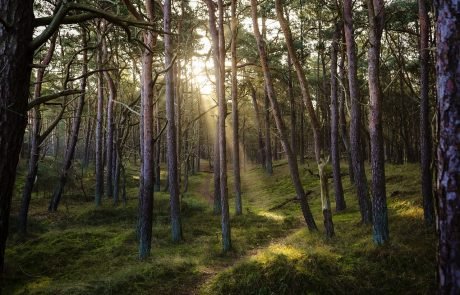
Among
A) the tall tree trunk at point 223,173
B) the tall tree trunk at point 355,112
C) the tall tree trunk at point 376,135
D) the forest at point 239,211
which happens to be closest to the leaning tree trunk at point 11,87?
the forest at point 239,211

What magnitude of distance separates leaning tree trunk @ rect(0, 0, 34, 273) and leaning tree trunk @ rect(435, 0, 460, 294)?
12.1 feet

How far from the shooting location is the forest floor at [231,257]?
23.9ft

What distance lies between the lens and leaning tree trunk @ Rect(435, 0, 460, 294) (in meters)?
2.71

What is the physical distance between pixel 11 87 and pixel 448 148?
3.81 meters

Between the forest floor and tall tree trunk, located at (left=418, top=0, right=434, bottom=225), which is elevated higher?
tall tree trunk, located at (left=418, top=0, right=434, bottom=225)

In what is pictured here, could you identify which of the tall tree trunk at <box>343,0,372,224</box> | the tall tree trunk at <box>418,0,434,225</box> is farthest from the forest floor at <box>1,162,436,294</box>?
the tall tree trunk at <box>418,0,434,225</box>

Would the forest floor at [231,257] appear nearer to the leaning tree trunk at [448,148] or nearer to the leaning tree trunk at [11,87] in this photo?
the leaning tree trunk at [11,87]

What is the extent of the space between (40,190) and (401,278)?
26.8 meters

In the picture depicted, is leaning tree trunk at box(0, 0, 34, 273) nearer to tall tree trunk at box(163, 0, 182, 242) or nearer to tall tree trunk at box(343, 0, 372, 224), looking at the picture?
tall tree trunk at box(163, 0, 182, 242)

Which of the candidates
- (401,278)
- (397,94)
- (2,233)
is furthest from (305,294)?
(397,94)

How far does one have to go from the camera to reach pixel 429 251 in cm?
820

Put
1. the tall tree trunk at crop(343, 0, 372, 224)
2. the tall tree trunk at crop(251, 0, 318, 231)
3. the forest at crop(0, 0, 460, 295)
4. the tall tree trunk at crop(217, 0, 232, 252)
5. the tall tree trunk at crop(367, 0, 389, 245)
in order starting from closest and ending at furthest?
the forest at crop(0, 0, 460, 295) < the tall tree trunk at crop(367, 0, 389, 245) < the tall tree trunk at crop(217, 0, 232, 252) < the tall tree trunk at crop(343, 0, 372, 224) < the tall tree trunk at crop(251, 0, 318, 231)

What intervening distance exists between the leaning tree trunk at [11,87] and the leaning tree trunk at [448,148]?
368cm

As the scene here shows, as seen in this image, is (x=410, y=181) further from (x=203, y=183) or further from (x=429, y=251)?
(x=203, y=183)
